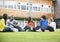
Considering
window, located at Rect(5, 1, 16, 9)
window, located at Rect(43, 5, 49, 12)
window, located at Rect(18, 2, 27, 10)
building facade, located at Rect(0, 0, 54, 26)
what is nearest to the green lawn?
building facade, located at Rect(0, 0, 54, 26)

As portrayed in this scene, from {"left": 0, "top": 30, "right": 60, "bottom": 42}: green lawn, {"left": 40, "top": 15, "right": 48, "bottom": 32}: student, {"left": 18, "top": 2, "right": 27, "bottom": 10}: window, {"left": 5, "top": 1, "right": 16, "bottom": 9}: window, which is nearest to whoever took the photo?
{"left": 0, "top": 30, "right": 60, "bottom": 42}: green lawn

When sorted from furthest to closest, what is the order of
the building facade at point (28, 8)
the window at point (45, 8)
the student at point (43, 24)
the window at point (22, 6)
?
the window at point (45, 8)
the window at point (22, 6)
the building facade at point (28, 8)
the student at point (43, 24)

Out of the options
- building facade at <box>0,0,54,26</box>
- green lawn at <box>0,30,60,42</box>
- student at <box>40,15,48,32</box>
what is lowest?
green lawn at <box>0,30,60,42</box>

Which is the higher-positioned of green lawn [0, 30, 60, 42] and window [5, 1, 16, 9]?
window [5, 1, 16, 9]

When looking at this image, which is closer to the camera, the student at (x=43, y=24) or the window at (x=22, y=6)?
the student at (x=43, y=24)

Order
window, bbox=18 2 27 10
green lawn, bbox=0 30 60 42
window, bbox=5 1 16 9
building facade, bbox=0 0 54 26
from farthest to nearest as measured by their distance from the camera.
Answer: window, bbox=18 2 27 10 → window, bbox=5 1 16 9 → building facade, bbox=0 0 54 26 → green lawn, bbox=0 30 60 42

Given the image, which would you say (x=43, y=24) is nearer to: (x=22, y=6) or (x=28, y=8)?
(x=28, y=8)

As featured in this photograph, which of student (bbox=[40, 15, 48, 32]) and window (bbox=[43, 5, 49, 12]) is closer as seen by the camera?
student (bbox=[40, 15, 48, 32])

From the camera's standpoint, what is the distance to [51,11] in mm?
11766

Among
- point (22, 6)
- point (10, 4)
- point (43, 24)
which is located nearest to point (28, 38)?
point (43, 24)

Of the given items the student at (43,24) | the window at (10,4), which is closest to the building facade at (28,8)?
the window at (10,4)

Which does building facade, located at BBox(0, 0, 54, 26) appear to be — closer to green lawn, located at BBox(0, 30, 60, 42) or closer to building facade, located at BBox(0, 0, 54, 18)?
building facade, located at BBox(0, 0, 54, 18)

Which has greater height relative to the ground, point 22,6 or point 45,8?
point 22,6

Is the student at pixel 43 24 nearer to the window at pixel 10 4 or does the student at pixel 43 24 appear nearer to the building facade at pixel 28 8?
the building facade at pixel 28 8
